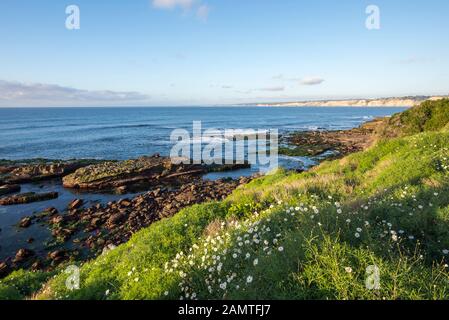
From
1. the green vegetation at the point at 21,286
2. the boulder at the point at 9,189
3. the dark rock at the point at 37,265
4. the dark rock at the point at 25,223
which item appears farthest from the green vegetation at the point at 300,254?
the boulder at the point at 9,189

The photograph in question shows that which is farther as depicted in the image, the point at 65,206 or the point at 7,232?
the point at 65,206

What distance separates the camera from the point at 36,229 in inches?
769

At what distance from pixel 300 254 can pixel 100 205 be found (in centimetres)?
2216

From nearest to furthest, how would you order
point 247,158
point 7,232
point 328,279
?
1. point 328,279
2. point 7,232
3. point 247,158

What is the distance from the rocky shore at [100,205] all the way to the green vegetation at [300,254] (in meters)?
4.50

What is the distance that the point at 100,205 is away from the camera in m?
24.0

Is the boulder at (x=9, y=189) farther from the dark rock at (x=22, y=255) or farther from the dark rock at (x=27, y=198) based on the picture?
the dark rock at (x=22, y=255)

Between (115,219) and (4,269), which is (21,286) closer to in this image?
(4,269)

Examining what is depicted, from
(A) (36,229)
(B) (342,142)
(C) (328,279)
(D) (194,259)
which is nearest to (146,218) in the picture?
(A) (36,229)

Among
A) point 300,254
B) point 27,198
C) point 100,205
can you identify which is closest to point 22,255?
point 100,205

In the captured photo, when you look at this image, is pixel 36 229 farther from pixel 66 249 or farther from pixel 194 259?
pixel 194 259

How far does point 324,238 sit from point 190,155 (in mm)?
38870

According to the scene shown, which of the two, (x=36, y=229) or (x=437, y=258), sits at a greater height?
(x=437, y=258)
